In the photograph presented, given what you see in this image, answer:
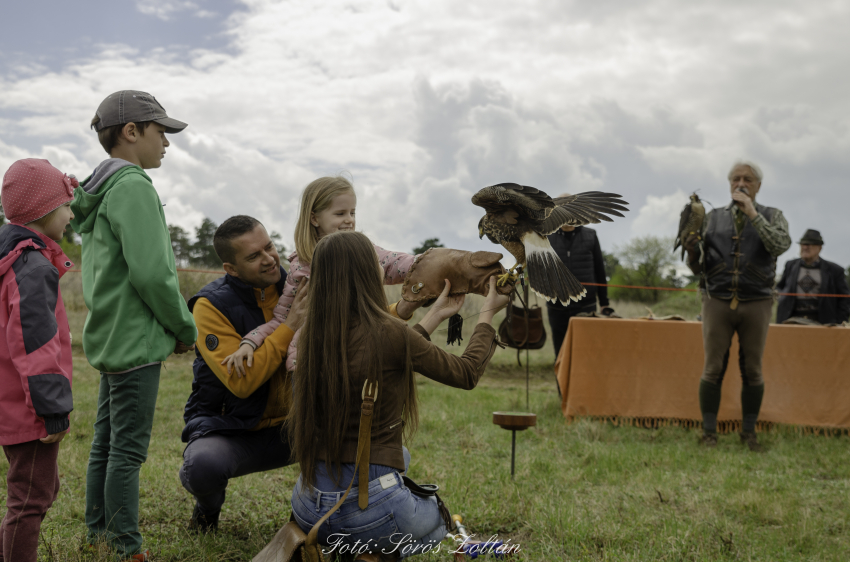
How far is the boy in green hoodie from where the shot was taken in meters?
A: 2.27

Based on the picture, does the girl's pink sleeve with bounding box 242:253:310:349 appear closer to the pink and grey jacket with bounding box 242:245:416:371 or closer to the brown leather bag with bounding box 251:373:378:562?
the pink and grey jacket with bounding box 242:245:416:371

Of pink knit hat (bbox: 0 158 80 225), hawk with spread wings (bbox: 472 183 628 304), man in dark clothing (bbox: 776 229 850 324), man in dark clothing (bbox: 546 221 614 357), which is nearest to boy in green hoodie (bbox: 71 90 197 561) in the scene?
pink knit hat (bbox: 0 158 80 225)

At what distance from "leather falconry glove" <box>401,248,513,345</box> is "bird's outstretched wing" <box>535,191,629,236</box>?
0.49 metres

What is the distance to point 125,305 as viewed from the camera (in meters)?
2.30

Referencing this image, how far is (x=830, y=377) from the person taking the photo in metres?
5.57

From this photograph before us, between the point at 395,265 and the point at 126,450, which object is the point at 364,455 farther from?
the point at 126,450

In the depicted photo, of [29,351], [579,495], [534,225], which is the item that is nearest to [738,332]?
[579,495]

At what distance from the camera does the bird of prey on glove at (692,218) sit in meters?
4.75

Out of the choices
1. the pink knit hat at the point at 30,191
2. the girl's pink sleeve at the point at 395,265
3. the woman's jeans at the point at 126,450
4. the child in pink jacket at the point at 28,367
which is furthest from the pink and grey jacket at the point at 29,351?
the girl's pink sleeve at the point at 395,265

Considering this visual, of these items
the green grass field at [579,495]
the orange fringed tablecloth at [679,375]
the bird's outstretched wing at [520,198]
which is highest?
the bird's outstretched wing at [520,198]

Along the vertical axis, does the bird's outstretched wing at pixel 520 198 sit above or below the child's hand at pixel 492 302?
above

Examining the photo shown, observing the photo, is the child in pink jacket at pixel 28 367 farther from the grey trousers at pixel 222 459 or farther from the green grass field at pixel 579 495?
the grey trousers at pixel 222 459

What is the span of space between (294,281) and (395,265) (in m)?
0.43

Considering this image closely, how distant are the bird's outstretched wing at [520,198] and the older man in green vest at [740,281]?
9.25 ft
